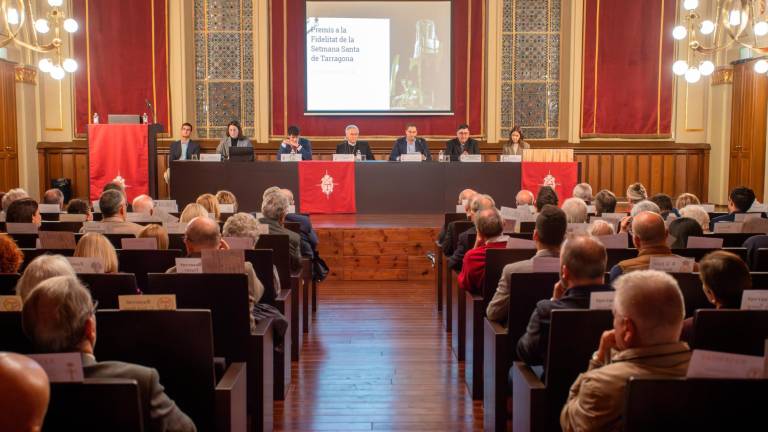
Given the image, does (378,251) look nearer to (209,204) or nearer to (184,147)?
(209,204)

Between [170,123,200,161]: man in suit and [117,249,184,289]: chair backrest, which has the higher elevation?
[170,123,200,161]: man in suit

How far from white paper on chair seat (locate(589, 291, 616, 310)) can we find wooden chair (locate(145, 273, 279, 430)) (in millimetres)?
1407

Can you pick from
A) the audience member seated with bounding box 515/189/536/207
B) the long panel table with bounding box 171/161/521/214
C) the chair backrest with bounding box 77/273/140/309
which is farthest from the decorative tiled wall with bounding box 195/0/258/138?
the chair backrest with bounding box 77/273/140/309

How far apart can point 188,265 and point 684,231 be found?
3.00 m

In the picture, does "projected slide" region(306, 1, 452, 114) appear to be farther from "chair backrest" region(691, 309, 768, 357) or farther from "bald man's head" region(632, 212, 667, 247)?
"chair backrest" region(691, 309, 768, 357)

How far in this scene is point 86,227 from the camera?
201 inches

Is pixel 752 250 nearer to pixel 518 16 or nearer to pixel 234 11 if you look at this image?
pixel 518 16

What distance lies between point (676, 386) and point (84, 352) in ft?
5.04

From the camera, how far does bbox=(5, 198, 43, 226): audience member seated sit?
5359 mm

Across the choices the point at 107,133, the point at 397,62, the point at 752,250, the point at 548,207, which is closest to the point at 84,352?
the point at 548,207

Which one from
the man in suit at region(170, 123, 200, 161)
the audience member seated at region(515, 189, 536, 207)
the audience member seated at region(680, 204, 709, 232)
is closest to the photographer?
the audience member seated at region(680, 204, 709, 232)

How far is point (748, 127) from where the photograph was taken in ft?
38.4

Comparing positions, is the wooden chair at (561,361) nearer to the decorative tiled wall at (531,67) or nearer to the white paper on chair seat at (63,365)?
the white paper on chair seat at (63,365)

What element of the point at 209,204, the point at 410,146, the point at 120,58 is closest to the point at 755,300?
the point at 209,204
